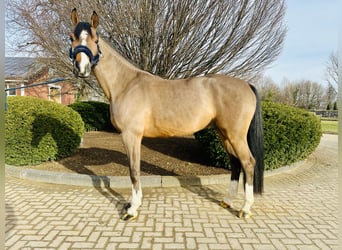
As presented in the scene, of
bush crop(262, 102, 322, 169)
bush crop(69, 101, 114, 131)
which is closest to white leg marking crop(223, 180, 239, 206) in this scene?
bush crop(262, 102, 322, 169)

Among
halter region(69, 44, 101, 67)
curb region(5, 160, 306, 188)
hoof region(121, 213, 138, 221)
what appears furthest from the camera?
curb region(5, 160, 306, 188)

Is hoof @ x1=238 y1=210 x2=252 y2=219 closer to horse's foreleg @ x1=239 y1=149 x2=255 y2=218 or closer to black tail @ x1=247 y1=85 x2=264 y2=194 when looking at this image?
horse's foreleg @ x1=239 y1=149 x2=255 y2=218

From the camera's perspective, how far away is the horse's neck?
286 cm

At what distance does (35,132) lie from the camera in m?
4.55

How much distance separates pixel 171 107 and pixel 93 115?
859cm

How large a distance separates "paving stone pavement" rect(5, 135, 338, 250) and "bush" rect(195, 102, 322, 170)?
2.64ft

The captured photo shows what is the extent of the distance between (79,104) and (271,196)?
31.4 feet

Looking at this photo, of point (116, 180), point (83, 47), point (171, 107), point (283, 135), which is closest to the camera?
point (83, 47)

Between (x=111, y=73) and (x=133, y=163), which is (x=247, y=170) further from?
(x=111, y=73)

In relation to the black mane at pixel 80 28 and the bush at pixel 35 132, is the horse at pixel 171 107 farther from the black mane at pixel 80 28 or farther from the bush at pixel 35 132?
the bush at pixel 35 132

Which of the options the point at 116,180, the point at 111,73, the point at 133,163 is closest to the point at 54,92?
the point at 116,180

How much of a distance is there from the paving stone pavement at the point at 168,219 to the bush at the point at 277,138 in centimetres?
80

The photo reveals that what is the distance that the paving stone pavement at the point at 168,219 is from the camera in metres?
2.25

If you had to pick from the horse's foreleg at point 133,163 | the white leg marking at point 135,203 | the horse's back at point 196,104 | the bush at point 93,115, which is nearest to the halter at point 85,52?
the horse's back at point 196,104
